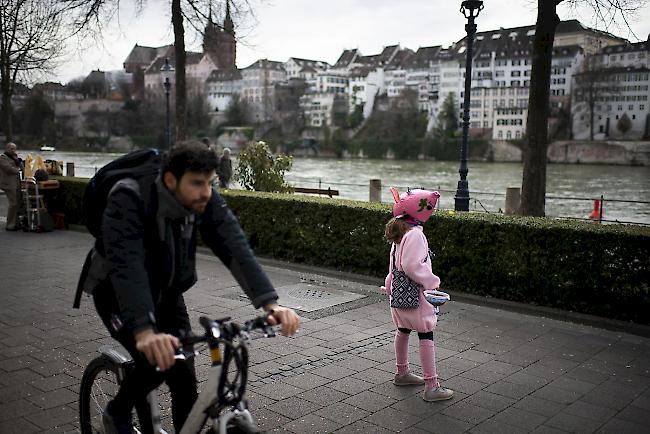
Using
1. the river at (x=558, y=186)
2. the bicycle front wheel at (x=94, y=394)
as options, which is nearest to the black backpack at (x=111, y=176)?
the bicycle front wheel at (x=94, y=394)

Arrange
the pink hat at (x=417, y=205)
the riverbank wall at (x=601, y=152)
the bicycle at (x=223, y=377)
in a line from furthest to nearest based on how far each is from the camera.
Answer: the riverbank wall at (x=601, y=152) < the pink hat at (x=417, y=205) < the bicycle at (x=223, y=377)

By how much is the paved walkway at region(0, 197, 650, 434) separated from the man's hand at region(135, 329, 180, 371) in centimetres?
192

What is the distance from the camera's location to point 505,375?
5.00m

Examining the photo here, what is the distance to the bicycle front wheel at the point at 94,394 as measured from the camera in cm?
315

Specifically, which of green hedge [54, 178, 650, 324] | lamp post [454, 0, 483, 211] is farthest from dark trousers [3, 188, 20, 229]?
lamp post [454, 0, 483, 211]

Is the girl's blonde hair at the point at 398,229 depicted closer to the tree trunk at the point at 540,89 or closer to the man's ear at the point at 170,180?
the man's ear at the point at 170,180

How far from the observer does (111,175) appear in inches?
101

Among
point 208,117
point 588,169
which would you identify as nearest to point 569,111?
point 588,169

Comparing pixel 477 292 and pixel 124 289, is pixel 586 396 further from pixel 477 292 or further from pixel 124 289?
pixel 124 289

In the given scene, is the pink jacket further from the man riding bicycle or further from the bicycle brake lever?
the bicycle brake lever

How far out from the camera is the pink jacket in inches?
170

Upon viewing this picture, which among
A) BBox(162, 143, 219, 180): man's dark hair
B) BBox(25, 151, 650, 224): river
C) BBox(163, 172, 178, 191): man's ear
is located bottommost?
BBox(25, 151, 650, 224): river

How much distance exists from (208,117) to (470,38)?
290 ft

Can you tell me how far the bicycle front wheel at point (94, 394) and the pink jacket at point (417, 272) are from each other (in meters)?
2.08
